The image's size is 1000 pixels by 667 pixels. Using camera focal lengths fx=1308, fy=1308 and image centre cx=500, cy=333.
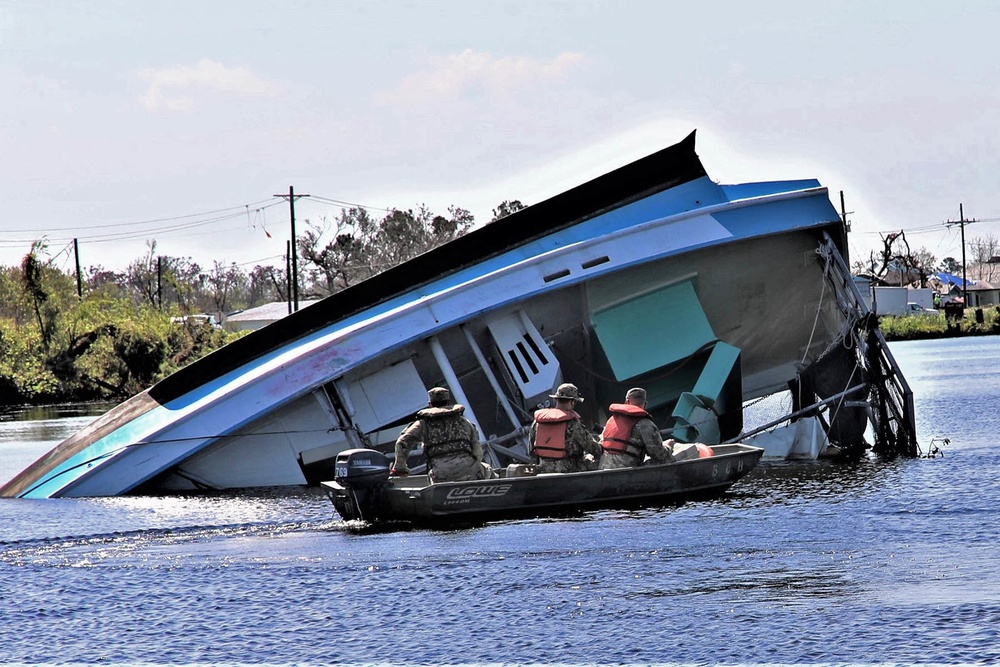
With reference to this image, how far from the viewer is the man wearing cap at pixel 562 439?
17.8m

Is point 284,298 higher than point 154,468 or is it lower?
higher

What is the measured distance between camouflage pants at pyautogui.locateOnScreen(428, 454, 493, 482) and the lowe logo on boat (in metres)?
0.41

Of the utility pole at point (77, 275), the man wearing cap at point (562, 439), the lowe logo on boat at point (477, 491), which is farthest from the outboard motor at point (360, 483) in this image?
the utility pole at point (77, 275)

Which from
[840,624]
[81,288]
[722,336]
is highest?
[81,288]

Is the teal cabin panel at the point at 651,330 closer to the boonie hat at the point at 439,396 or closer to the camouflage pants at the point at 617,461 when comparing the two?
the camouflage pants at the point at 617,461

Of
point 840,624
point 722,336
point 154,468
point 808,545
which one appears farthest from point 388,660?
point 722,336

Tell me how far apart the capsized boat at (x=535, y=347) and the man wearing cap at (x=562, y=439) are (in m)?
3.42

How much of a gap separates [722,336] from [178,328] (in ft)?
146

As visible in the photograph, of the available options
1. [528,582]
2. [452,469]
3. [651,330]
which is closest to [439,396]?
[452,469]

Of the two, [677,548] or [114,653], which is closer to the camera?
[114,653]

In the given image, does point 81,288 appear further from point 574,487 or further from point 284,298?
point 574,487

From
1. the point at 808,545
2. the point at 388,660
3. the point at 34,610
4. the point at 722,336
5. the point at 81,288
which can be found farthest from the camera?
the point at 81,288

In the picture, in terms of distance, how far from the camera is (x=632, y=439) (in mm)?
18172

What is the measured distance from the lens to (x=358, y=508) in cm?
1694
